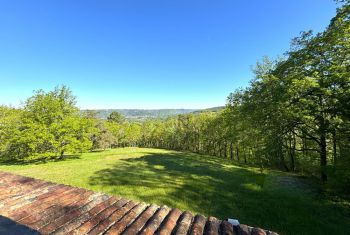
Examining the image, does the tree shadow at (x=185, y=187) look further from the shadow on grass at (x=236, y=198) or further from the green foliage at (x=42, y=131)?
the green foliage at (x=42, y=131)

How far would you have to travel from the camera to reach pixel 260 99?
14094mm

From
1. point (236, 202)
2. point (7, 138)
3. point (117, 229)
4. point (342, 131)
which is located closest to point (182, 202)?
point (236, 202)

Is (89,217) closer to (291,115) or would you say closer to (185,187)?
(185,187)

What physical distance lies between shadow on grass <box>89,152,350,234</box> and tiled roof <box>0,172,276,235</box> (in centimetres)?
575

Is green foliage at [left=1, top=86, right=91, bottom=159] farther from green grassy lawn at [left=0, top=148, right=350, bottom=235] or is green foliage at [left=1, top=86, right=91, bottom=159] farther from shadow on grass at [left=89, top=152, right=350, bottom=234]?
shadow on grass at [left=89, top=152, right=350, bottom=234]

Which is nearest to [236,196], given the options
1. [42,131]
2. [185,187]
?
[185,187]

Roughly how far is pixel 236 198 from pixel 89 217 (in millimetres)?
9181

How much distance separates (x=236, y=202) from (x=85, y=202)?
8.39 metres

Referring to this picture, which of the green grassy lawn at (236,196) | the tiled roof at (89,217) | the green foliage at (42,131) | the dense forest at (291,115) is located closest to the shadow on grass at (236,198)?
the green grassy lawn at (236,196)

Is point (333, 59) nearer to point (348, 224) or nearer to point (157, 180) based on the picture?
point (348, 224)

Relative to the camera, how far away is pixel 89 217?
3.14 m

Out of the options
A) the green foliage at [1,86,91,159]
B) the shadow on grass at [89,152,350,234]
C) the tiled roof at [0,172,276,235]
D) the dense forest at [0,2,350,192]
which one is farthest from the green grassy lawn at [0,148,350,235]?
the green foliage at [1,86,91,159]

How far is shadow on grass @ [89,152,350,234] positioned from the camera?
8.12 m

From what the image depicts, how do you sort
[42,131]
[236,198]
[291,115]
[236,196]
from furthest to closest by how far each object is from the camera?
1. [42,131]
2. [291,115]
3. [236,196]
4. [236,198]
